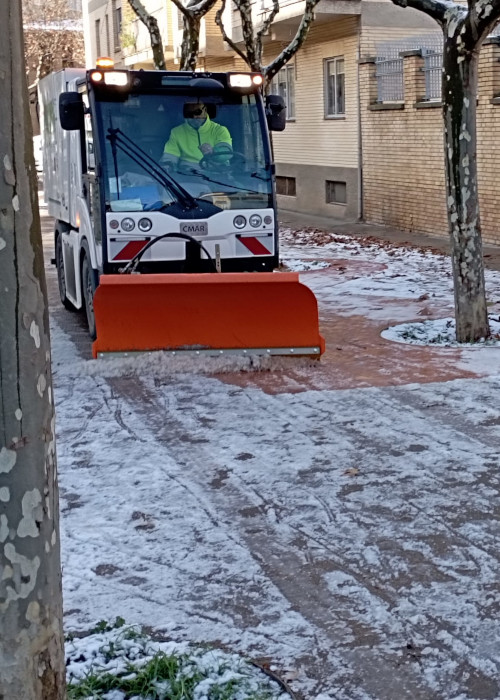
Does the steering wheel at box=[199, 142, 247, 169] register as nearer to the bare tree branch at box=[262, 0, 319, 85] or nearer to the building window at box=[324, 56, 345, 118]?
the bare tree branch at box=[262, 0, 319, 85]

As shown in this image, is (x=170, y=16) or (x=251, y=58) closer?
(x=251, y=58)

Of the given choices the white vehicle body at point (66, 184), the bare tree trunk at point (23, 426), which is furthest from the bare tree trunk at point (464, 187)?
the bare tree trunk at point (23, 426)

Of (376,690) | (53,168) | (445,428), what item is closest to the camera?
(376,690)

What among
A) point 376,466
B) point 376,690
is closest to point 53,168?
point 376,466

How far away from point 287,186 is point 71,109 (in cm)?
1823

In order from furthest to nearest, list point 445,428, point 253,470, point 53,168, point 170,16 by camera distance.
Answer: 1. point 170,16
2. point 53,168
3. point 445,428
4. point 253,470

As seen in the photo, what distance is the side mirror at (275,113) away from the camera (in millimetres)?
9484

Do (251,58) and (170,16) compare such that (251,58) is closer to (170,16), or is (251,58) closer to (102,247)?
(102,247)

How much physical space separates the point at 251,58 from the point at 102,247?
7783 mm

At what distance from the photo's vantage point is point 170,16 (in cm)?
3189

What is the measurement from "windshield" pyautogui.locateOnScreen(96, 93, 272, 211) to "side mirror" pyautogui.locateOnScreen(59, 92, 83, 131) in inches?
8.8

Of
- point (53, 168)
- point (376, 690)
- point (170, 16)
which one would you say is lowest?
point (376, 690)

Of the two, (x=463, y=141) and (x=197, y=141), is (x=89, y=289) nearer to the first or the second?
(x=197, y=141)

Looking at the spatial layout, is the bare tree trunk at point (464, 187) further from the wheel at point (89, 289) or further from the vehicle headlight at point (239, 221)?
the wheel at point (89, 289)
